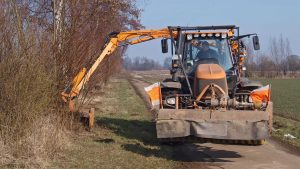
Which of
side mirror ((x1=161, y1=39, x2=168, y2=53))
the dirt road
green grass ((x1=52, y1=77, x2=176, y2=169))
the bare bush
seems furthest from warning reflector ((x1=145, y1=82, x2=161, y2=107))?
the bare bush

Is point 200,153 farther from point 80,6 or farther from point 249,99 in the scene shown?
point 80,6

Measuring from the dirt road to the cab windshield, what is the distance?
6.41ft

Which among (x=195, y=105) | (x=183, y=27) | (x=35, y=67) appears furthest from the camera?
(x=183, y=27)

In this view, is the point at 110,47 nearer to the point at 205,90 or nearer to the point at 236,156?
the point at 205,90

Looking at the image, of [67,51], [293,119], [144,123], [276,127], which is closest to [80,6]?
[67,51]

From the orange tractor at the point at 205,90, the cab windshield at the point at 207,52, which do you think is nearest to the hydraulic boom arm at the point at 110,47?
the orange tractor at the point at 205,90

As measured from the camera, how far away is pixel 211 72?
34.0 ft

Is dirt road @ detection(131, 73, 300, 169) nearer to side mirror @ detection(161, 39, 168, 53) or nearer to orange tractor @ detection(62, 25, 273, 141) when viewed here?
orange tractor @ detection(62, 25, 273, 141)

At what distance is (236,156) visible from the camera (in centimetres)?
1012

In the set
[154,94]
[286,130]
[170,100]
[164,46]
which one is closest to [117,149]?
[154,94]

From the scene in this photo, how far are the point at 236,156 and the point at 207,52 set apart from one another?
2.89 metres

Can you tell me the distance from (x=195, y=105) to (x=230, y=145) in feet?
5.89

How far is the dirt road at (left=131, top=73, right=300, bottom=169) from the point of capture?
364 inches

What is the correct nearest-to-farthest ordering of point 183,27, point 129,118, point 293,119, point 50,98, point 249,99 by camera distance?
point 50,98
point 249,99
point 183,27
point 129,118
point 293,119
